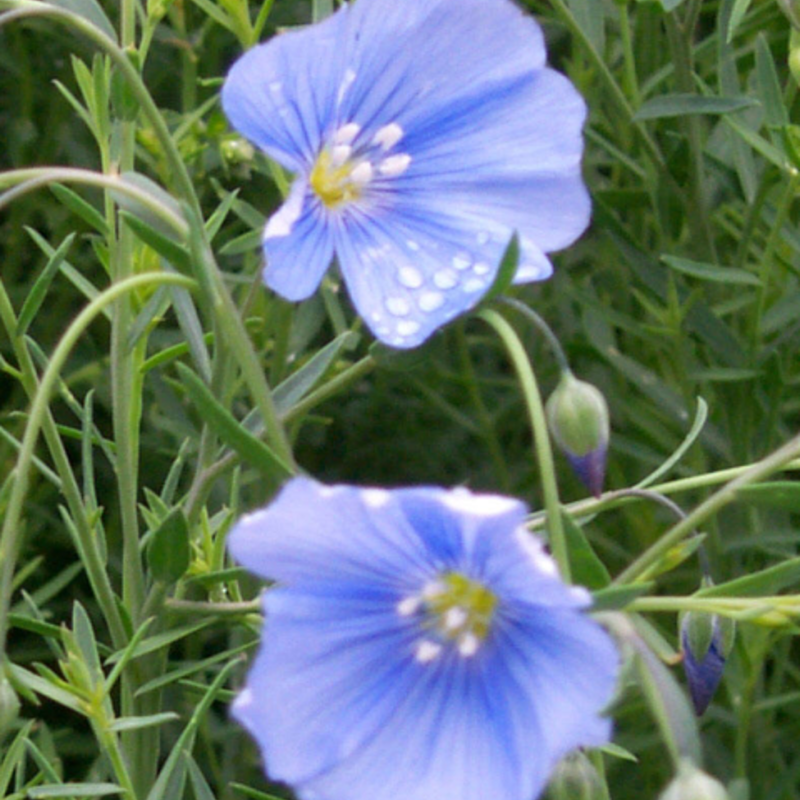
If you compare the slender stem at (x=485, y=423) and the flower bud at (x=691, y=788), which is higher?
the flower bud at (x=691, y=788)

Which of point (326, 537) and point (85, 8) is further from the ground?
point (85, 8)

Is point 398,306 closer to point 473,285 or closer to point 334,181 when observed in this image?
point 473,285

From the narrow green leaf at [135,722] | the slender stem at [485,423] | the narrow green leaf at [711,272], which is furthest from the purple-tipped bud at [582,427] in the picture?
the slender stem at [485,423]

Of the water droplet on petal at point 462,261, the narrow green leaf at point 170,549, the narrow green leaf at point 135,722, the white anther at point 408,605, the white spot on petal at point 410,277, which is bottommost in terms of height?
the narrow green leaf at point 135,722

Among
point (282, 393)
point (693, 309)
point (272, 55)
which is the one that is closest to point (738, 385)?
point (693, 309)

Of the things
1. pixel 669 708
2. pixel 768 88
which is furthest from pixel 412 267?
pixel 768 88

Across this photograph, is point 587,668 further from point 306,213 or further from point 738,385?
point 738,385

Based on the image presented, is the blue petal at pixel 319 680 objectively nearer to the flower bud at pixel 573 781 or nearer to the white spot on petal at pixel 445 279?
the flower bud at pixel 573 781
